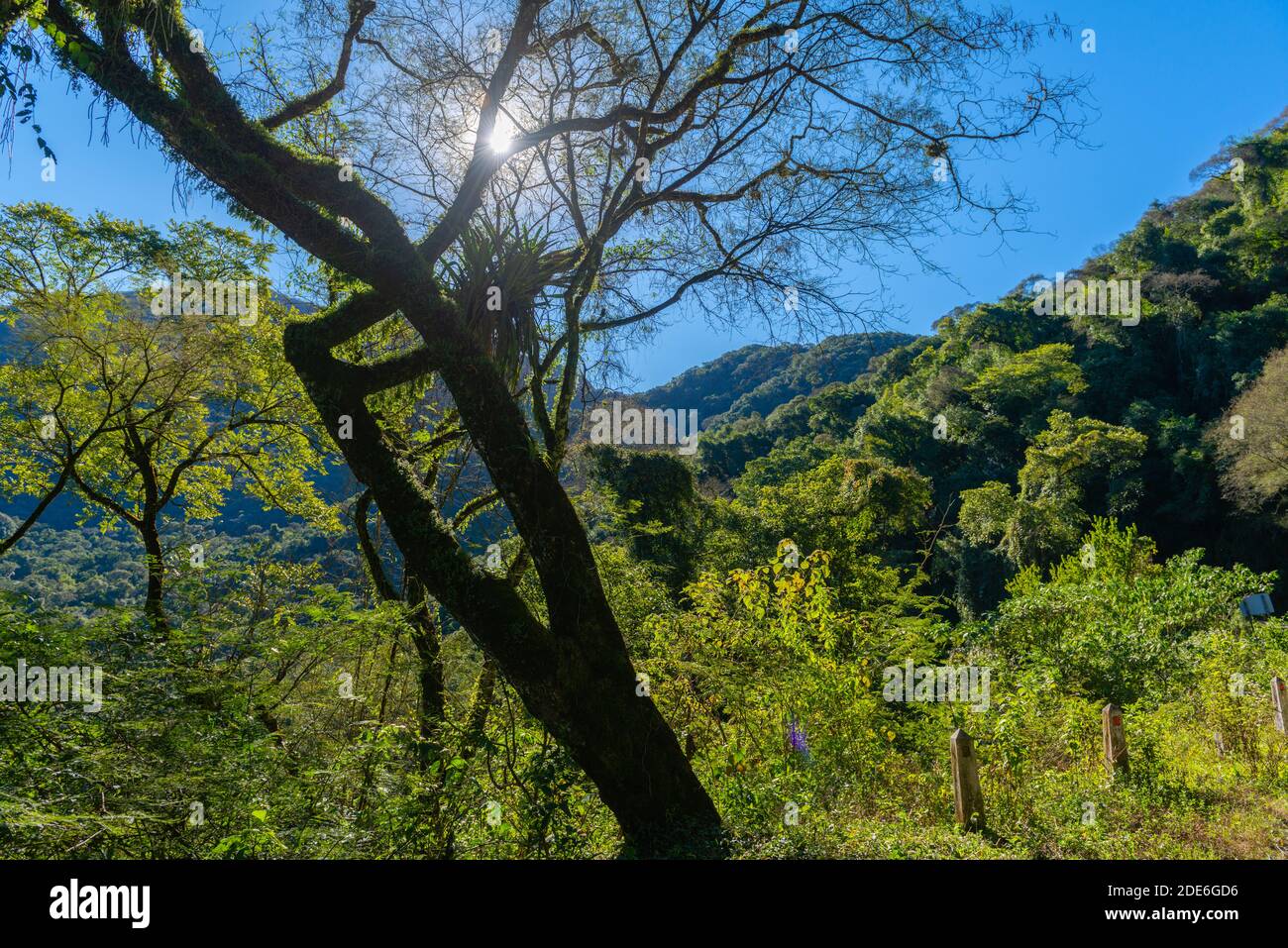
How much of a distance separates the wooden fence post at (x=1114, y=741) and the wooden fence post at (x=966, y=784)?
80.8 inches

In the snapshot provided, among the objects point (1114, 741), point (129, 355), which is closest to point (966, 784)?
point (1114, 741)

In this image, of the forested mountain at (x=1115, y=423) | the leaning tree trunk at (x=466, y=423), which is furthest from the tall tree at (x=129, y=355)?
the forested mountain at (x=1115, y=423)

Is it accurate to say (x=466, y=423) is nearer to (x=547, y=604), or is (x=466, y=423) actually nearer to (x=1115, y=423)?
(x=547, y=604)

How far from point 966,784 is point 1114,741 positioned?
225cm

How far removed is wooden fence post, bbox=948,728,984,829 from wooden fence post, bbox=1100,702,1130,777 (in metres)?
2.05

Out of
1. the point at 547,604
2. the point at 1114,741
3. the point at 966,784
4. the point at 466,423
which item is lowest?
the point at 1114,741

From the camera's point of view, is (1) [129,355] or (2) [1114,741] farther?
(1) [129,355]

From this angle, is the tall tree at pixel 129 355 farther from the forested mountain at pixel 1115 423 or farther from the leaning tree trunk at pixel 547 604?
the forested mountain at pixel 1115 423

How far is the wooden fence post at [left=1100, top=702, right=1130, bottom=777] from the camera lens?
5.69 m

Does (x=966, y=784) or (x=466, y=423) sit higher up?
(x=466, y=423)

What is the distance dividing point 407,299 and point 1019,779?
556cm

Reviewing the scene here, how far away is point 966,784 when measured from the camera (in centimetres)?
448
